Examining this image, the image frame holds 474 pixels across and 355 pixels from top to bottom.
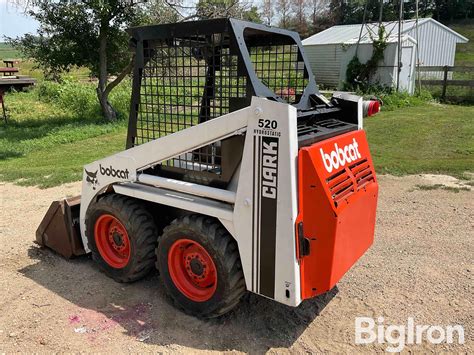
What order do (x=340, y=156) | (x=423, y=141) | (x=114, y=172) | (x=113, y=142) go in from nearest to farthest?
(x=340, y=156) → (x=114, y=172) → (x=423, y=141) → (x=113, y=142)

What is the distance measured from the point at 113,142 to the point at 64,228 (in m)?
6.53

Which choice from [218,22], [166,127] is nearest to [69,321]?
[166,127]

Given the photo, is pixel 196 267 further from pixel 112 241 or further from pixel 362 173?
pixel 362 173

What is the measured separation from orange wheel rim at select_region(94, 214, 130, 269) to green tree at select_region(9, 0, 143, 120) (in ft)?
30.3

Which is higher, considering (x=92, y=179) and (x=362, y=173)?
(x=362, y=173)

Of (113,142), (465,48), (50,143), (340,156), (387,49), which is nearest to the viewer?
(340,156)

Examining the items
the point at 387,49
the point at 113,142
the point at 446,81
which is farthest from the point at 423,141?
the point at 387,49

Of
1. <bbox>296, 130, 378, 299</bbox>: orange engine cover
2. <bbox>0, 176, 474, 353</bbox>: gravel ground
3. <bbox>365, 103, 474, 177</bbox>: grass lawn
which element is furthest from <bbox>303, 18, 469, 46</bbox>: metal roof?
<bbox>296, 130, 378, 299</bbox>: orange engine cover

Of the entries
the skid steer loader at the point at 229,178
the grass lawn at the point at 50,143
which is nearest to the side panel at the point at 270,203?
the skid steer loader at the point at 229,178

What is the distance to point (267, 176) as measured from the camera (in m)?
2.75

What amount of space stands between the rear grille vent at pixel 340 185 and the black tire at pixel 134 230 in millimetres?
1594

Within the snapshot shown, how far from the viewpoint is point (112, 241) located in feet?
12.9

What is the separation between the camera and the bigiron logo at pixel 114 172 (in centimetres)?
360

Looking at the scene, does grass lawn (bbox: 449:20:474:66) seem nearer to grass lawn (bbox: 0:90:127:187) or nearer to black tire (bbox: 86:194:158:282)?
grass lawn (bbox: 0:90:127:187)
